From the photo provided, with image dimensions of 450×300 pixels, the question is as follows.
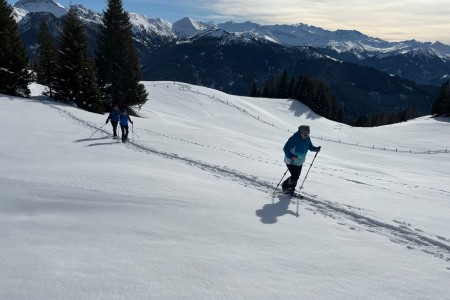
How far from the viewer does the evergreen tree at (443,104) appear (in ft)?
272

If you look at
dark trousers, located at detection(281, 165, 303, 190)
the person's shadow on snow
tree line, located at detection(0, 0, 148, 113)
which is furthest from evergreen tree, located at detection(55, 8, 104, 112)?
the person's shadow on snow

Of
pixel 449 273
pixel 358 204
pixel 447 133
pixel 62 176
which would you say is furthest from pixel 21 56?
pixel 447 133

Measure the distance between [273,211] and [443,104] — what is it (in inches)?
3538

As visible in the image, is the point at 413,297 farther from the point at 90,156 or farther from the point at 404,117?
the point at 404,117

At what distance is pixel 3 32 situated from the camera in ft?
107

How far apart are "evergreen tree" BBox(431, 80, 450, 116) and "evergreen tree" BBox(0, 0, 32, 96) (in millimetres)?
85023

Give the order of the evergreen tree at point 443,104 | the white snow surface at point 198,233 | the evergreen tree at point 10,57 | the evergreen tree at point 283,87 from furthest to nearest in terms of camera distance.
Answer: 1. the evergreen tree at point 283,87
2. the evergreen tree at point 443,104
3. the evergreen tree at point 10,57
4. the white snow surface at point 198,233

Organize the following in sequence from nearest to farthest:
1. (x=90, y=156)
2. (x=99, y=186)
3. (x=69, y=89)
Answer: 1. (x=99, y=186)
2. (x=90, y=156)
3. (x=69, y=89)

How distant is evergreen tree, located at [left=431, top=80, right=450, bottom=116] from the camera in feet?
272

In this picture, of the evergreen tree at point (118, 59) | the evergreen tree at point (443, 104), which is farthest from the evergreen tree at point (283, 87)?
the evergreen tree at point (118, 59)

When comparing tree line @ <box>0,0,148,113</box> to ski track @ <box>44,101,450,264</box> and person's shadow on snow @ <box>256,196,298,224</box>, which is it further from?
person's shadow on snow @ <box>256,196,298,224</box>

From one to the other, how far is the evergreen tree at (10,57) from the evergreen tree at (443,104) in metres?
85.0

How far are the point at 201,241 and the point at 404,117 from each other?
5203 inches

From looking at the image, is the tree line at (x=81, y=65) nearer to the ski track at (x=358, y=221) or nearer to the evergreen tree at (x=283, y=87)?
the ski track at (x=358, y=221)
